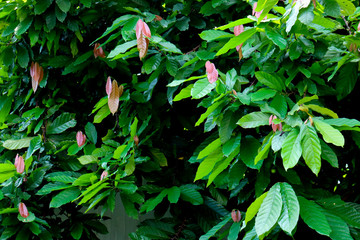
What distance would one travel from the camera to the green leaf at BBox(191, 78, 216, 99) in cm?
132

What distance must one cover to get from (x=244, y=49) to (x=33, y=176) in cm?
122

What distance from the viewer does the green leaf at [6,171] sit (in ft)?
6.53

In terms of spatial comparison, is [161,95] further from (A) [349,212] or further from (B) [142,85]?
(A) [349,212]

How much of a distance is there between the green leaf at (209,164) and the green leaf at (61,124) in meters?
1.06

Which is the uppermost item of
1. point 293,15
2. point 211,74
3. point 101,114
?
point 293,15

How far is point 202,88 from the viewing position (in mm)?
1341

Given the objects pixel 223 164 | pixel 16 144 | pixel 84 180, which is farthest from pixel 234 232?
pixel 16 144

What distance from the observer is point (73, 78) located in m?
2.53

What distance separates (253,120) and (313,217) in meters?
0.34

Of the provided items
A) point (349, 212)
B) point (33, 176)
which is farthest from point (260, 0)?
point (33, 176)

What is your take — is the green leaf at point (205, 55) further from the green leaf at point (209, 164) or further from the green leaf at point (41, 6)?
the green leaf at point (41, 6)

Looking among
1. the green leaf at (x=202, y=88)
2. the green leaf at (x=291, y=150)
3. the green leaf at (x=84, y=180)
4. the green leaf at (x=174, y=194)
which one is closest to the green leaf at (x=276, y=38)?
the green leaf at (x=202, y=88)

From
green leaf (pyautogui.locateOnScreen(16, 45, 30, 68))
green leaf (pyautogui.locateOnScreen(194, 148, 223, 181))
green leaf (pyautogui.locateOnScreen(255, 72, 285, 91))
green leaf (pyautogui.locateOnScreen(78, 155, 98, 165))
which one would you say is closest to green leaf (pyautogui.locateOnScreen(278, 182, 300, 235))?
green leaf (pyautogui.locateOnScreen(194, 148, 223, 181))

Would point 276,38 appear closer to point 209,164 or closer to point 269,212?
point 209,164
